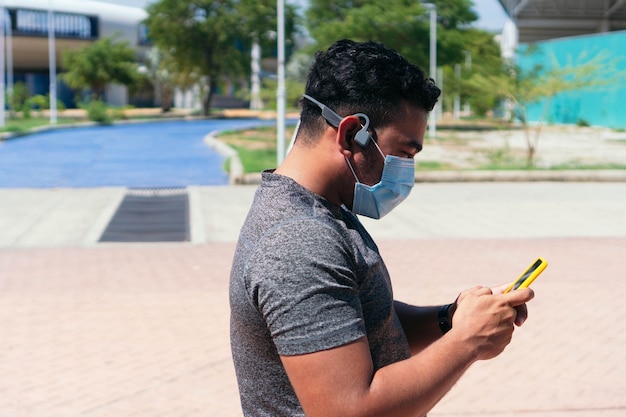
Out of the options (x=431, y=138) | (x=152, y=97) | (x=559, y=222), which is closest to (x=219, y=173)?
(x=559, y=222)

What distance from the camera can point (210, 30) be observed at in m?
58.0

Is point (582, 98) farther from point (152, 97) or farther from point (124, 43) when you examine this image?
point (152, 97)

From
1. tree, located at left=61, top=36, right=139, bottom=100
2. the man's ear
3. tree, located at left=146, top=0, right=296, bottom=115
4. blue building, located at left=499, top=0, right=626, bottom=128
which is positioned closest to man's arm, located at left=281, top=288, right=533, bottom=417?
the man's ear

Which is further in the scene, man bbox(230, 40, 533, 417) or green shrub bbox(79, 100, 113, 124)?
green shrub bbox(79, 100, 113, 124)

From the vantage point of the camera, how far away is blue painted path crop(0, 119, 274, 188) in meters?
19.5

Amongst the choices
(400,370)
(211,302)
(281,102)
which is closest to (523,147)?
(281,102)

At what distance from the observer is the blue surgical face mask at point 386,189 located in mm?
2010

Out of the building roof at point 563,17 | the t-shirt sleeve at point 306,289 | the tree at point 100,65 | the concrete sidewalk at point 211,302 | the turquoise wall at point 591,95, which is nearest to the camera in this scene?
the t-shirt sleeve at point 306,289

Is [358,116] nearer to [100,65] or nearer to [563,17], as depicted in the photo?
[563,17]

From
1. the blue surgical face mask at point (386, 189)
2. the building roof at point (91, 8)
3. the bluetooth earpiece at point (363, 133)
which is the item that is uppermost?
the building roof at point (91, 8)

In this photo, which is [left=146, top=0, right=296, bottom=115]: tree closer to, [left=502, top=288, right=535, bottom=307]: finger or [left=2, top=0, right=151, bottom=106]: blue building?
[left=2, top=0, right=151, bottom=106]: blue building

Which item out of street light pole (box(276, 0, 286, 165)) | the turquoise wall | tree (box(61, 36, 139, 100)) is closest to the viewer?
street light pole (box(276, 0, 286, 165))

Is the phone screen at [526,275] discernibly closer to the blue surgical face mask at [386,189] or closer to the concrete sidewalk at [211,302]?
the blue surgical face mask at [386,189]

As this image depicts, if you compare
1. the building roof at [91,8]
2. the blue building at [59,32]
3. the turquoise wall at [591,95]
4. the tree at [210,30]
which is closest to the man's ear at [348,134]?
the turquoise wall at [591,95]
